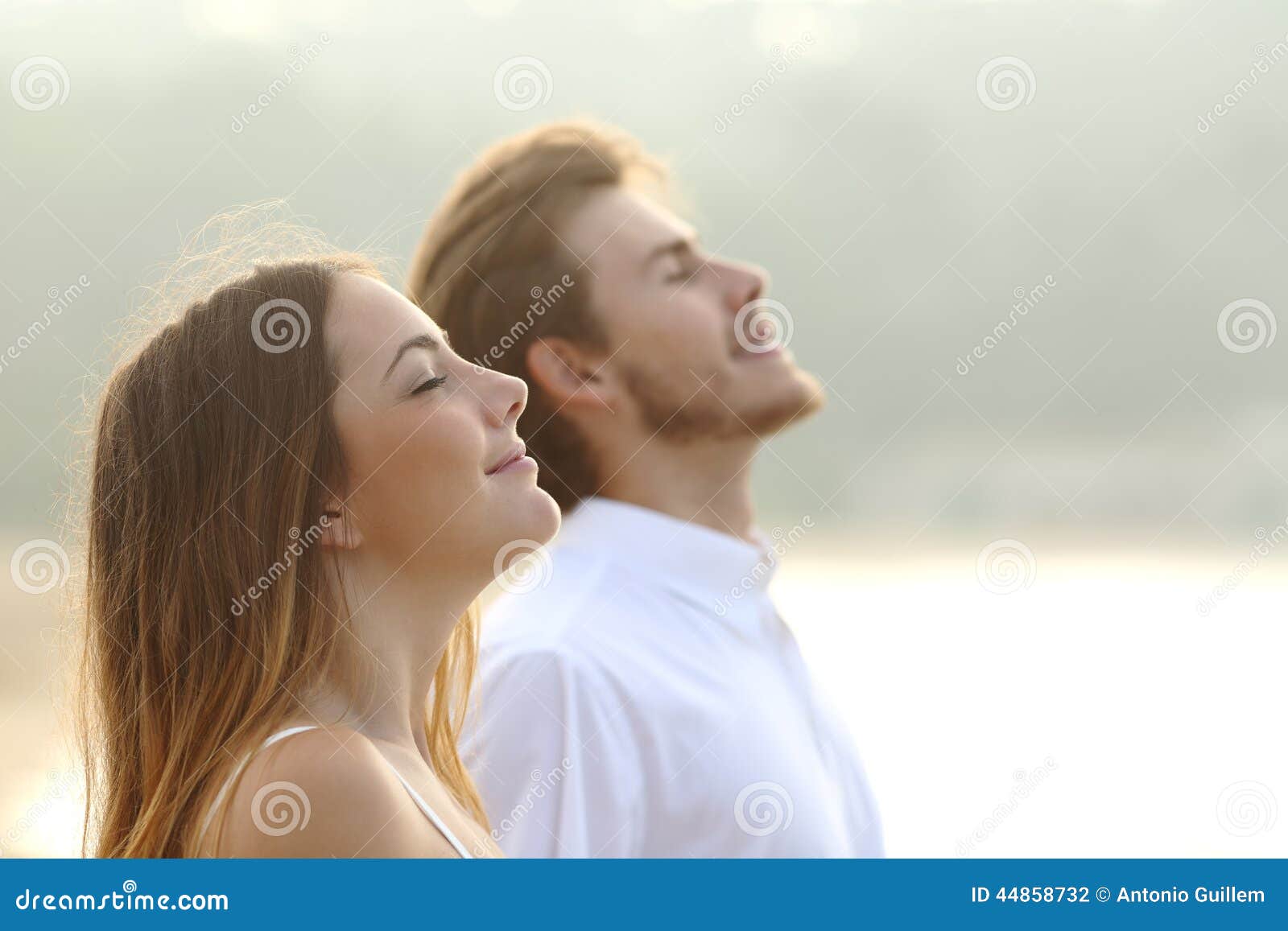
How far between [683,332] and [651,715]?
2.00 feet

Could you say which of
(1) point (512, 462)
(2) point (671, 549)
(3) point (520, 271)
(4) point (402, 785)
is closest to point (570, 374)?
(3) point (520, 271)

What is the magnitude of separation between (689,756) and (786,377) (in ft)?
2.07

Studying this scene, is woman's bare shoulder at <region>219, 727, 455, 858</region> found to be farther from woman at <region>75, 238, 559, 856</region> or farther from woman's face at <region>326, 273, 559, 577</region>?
woman's face at <region>326, 273, 559, 577</region>

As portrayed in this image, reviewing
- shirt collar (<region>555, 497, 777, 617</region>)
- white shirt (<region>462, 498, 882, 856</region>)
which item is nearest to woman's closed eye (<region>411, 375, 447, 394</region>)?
white shirt (<region>462, 498, 882, 856</region>)

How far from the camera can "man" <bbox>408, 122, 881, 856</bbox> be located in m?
1.56

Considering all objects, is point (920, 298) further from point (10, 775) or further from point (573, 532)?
point (573, 532)

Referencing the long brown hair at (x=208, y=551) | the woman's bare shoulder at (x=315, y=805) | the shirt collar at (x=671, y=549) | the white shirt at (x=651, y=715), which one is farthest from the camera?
the shirt collar at (x=671, y=549)

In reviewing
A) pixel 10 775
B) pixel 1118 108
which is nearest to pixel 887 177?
pixel 1118 108

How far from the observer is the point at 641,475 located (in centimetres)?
187

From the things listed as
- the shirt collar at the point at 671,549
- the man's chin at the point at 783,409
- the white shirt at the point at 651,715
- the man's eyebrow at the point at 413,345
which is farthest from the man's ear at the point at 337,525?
the man's chin at the point at 783,409

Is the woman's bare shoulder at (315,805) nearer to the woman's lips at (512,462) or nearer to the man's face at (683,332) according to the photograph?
the woman's lips at (512,462)

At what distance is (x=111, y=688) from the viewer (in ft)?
3.68

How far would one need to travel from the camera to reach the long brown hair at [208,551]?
1.03 m

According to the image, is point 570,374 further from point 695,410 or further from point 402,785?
point 402,785
